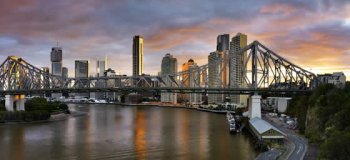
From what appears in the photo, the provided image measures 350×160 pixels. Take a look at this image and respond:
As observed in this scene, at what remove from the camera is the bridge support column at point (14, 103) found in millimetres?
77481

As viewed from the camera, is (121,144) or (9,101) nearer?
(121,144)

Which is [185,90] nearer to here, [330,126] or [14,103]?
[14,103]

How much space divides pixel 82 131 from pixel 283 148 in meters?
29.7

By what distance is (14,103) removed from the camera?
7956cm

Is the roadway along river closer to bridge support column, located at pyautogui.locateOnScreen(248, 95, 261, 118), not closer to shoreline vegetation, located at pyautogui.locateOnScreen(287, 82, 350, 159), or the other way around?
shoreline vegetation, located at pyautogui.locateOnScreen(287, 82, 350, 159)

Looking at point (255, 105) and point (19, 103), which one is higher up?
point (255, 105)

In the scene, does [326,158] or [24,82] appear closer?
[326,158]

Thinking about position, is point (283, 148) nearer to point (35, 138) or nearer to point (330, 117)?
point (330, 117)

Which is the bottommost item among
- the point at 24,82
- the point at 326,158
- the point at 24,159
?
the point at 24,159

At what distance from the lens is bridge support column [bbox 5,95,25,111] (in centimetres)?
7748

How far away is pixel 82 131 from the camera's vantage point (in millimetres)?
52594

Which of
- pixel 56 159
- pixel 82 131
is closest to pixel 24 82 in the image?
pixel 82 131

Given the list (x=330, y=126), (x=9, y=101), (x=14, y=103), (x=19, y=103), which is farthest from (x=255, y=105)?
(x=14, y=103)

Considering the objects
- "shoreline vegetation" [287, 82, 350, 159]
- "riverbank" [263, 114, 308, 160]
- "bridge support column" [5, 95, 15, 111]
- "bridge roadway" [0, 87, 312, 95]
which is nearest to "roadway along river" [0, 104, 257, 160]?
"riverbank" [263, 114, 308, 160]
